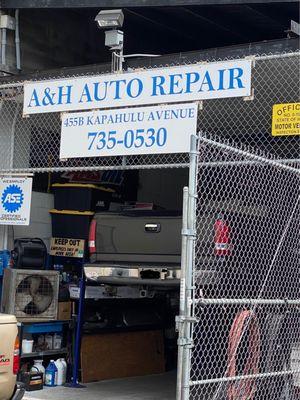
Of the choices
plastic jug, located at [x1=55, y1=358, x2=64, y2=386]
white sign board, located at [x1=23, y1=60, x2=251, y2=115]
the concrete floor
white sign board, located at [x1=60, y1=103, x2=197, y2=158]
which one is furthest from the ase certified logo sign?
the concrete floor

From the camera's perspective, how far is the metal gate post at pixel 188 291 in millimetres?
5434

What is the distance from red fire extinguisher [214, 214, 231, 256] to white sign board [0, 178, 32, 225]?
341 cm

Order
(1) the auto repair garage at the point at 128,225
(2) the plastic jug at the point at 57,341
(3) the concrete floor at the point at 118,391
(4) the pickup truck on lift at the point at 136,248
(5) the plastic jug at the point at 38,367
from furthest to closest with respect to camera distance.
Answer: (2) the plastic jug at the point at 57,341, (5) the plastic jug at the point at 38,367, (3) the concrete floor at the point at 118,391, (4) the pickup truck on lift at the point at 136,248, (1) the auto repair garage at the point at 128,225

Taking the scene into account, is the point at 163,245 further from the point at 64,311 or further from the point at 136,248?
the point at 64,311

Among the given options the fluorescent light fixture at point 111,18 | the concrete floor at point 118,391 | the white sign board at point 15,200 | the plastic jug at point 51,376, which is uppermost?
the fluorescent light fixture at point 111,18

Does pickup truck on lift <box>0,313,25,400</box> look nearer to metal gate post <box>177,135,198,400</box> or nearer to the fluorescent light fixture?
metal gate post <box>177,135,198,400</box>

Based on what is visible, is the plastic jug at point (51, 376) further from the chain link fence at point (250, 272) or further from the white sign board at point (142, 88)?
the white sign board at point (142, 88)

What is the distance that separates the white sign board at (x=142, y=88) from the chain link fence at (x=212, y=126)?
354mm

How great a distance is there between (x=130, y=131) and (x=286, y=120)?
176cm

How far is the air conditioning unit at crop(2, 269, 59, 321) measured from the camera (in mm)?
9469

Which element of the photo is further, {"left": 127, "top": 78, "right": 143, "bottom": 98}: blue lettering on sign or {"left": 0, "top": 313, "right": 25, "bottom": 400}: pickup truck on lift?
{"left": 127, "top": 78, "right": 143, "bottom": 98}: blue lettering on sign

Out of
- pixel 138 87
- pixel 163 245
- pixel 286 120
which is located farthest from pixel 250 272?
pixel 138 87

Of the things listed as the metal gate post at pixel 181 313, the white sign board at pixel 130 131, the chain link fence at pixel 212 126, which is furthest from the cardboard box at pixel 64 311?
the metal gate post at pixel 181 313

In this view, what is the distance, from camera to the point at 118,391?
940 cm
